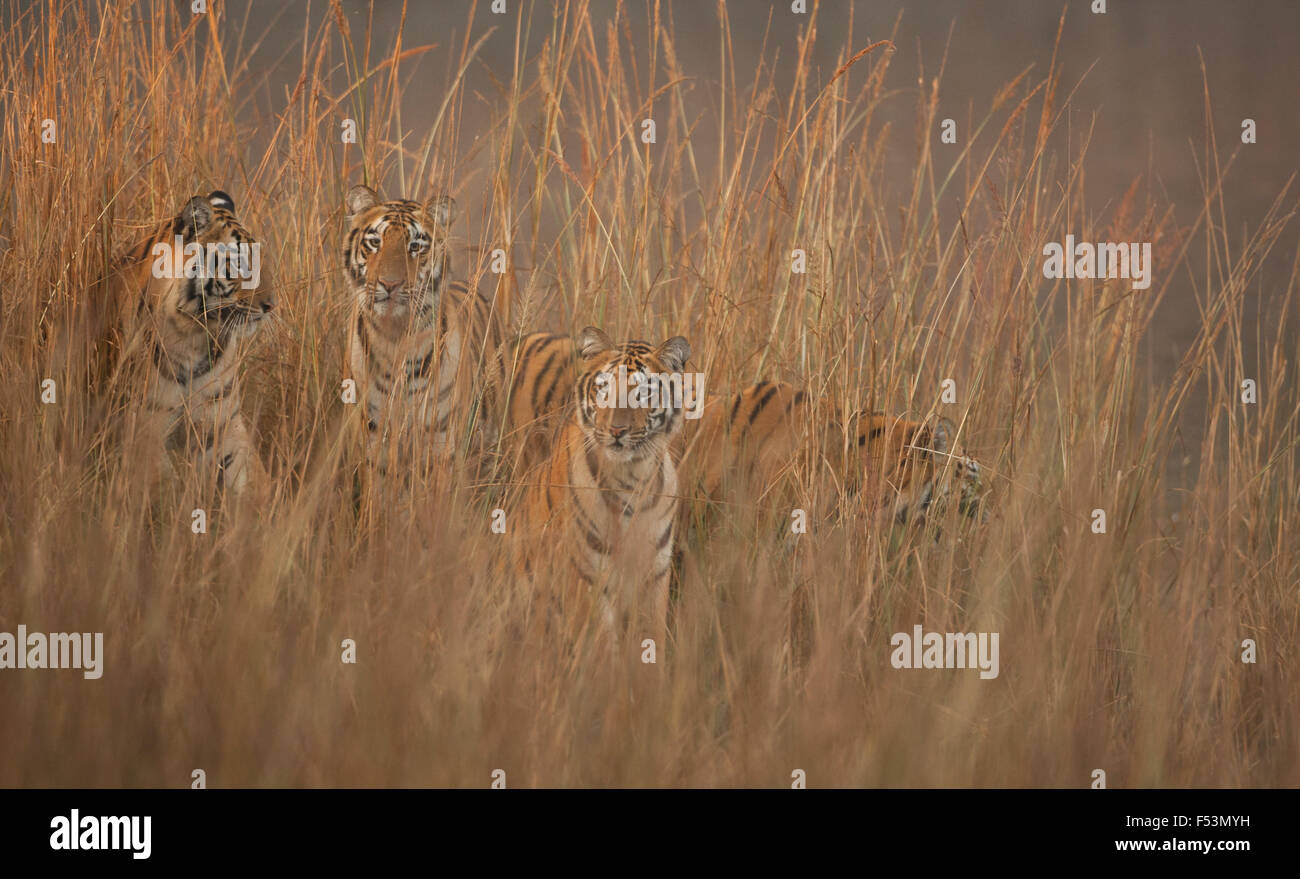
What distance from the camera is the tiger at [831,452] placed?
3.50 m

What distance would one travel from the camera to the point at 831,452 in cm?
363

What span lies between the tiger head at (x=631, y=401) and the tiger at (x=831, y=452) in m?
0.18

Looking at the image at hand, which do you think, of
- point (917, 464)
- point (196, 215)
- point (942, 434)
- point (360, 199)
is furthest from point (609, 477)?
point (196, 215)

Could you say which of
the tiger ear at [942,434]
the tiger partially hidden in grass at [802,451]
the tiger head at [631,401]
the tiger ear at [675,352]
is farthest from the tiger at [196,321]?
the tiger ear at [942,434]

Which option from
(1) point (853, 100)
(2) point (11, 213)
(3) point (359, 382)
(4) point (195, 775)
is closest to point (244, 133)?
(2) point (11, 213)

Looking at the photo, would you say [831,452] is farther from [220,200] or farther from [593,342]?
[220,200]

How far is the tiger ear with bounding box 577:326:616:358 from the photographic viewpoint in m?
3.62

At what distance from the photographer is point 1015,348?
12.6ft

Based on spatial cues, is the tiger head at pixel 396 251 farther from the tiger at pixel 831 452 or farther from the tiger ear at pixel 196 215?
the tiger at pixel 831 452

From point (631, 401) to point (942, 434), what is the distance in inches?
40.6

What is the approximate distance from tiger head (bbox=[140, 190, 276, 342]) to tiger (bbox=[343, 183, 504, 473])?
338 millimetres

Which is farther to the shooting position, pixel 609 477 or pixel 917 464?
pixel 917 464

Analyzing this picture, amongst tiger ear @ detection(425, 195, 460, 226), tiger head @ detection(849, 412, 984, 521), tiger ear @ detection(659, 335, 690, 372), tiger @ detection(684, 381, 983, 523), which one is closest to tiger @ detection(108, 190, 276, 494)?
tiger ear @ detection(425, 195, 460, 226)

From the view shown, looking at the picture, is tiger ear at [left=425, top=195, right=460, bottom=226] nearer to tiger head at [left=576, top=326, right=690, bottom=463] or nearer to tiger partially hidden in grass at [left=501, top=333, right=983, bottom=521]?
tiger partially hidden in grass at [left=501, top=333, right=983, bottom=521]
